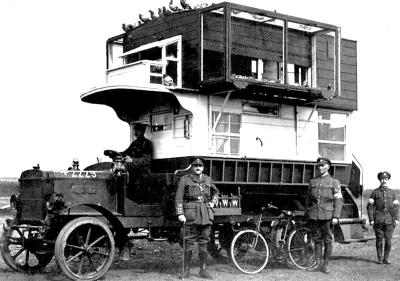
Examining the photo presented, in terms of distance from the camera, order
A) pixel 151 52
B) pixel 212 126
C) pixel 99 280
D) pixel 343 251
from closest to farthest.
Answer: pixel 99 280
pixel 212 126
pixel 151 52
pixel 343 251

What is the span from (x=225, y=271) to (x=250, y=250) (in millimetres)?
→ 629

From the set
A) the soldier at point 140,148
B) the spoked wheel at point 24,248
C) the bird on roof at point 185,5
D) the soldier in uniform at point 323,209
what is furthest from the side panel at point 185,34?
the spoked wheel at point 24,248

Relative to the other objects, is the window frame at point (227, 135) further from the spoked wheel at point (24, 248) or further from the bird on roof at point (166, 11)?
the spoked wheel at point (24, 248)

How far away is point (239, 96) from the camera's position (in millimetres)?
13211

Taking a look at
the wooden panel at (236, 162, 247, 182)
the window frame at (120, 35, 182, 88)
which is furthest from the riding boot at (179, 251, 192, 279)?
the window frame at (120, 35, 182, 88)

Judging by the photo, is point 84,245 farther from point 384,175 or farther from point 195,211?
point 384,175

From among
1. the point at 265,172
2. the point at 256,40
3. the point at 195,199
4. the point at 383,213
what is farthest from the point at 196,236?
the point at 383,213

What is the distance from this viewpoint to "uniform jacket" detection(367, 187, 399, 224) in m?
13.5

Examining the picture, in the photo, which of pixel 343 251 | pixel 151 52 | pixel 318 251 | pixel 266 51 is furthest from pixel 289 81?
pixel 343 251

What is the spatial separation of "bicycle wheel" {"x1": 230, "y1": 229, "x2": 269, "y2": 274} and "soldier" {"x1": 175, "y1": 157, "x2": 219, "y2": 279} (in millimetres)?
943

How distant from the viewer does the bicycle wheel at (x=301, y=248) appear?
1223cm

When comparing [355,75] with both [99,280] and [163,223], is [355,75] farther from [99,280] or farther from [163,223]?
[99,280]

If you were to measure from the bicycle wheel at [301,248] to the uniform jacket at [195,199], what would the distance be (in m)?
1.98

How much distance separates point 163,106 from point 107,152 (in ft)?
5.60
